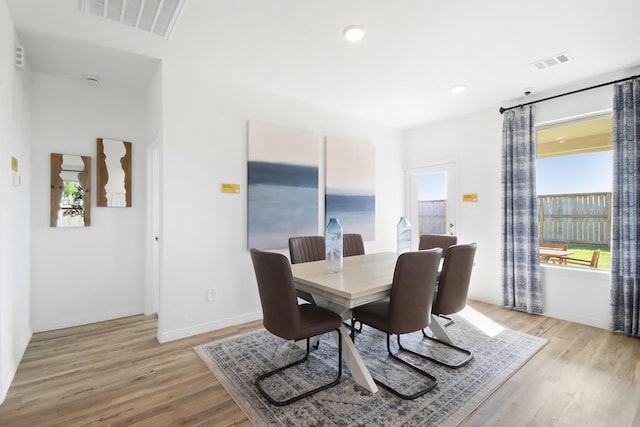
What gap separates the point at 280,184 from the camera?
12.0ft

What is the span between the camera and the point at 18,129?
99.6 inches

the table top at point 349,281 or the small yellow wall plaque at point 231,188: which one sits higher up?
the small yellow wall plaque at point 231,188

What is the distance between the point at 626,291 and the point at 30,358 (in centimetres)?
543

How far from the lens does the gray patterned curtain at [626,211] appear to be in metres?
2.97

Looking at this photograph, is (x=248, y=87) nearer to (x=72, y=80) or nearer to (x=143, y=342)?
(x=72, y=80)

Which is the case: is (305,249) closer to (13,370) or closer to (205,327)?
(205,327)

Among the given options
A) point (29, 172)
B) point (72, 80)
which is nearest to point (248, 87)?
point (72, 80)

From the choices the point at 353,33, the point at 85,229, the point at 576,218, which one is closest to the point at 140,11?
the point at 353,33

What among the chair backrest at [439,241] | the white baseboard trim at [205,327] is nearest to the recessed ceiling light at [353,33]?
the chair backrest at [439,241]

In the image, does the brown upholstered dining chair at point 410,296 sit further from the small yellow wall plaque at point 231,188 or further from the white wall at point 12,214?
the white wall at point 12,214

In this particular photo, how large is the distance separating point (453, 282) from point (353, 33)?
6.89 ft

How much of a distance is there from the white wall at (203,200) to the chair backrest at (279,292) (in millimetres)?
1388

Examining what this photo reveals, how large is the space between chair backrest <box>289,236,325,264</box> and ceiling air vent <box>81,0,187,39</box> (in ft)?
6.55

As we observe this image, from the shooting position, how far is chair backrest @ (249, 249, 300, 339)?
184 centimetres
